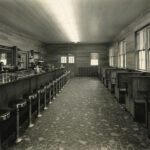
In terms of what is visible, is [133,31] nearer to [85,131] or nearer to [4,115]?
[85,131]

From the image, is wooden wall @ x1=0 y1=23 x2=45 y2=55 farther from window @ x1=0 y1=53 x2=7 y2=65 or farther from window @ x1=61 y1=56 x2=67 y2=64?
window @ x1=61 y1=56 x2=67 y2=64

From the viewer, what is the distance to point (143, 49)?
506 centimetres

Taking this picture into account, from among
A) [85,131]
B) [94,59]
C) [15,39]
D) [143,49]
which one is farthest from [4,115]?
[94,59]

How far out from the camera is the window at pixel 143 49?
4.72m

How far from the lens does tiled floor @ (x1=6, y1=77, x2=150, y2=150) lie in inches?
91.7

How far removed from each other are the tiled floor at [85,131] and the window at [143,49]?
1961 mm

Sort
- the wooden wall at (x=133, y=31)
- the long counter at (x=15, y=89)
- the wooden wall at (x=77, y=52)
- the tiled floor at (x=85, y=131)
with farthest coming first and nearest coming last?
the wooden wall at (x=77, y=52)
the wooden wall at (x=133, y=31)
the long counter at (x=15, y=89)
the tiled floor at (x=85, y=131)

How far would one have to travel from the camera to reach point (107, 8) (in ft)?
14.7

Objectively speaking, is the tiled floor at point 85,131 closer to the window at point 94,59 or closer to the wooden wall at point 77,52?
the wooden wall at point 77,52

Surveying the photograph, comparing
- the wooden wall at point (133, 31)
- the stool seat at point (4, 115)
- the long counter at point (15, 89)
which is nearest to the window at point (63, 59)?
the wooden wall at point (133, 31)

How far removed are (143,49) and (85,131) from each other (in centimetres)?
368

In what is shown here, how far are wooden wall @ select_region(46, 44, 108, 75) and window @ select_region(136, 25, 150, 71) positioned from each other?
779 cm

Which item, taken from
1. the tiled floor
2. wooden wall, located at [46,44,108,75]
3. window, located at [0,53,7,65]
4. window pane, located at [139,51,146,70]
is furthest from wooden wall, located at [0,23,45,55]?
window pane, located at [139,51,146,70]

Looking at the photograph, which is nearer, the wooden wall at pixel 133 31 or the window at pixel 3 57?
the wooden wall at pixel 133 31
